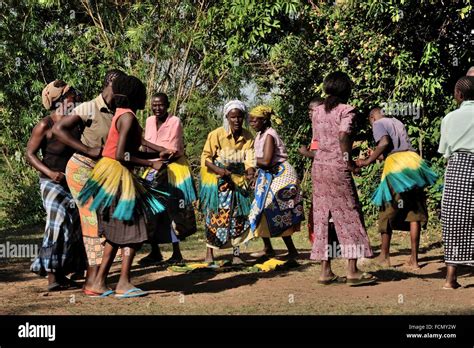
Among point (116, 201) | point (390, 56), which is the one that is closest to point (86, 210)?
point (116, 201)

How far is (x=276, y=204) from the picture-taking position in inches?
352

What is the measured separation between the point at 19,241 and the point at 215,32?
4.41 m

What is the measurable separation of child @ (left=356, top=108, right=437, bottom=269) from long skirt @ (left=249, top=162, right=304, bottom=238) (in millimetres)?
924

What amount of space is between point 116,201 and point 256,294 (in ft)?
5.31

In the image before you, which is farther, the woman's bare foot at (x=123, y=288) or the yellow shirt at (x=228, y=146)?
the yellow shirt at (x=228, y=146)

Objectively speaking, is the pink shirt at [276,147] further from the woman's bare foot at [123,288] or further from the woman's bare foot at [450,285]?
the woman's bare foot at [123,288]

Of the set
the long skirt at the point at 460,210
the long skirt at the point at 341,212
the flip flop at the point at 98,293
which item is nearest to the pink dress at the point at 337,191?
the long skirt at the point at 341,212

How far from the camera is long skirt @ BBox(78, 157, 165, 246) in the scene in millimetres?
6809

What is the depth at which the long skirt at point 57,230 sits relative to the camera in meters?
7.49

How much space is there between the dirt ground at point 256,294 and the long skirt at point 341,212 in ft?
1.24

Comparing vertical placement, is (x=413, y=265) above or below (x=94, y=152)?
below

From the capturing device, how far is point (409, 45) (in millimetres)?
11969

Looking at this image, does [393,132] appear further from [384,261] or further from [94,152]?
[94,152]
